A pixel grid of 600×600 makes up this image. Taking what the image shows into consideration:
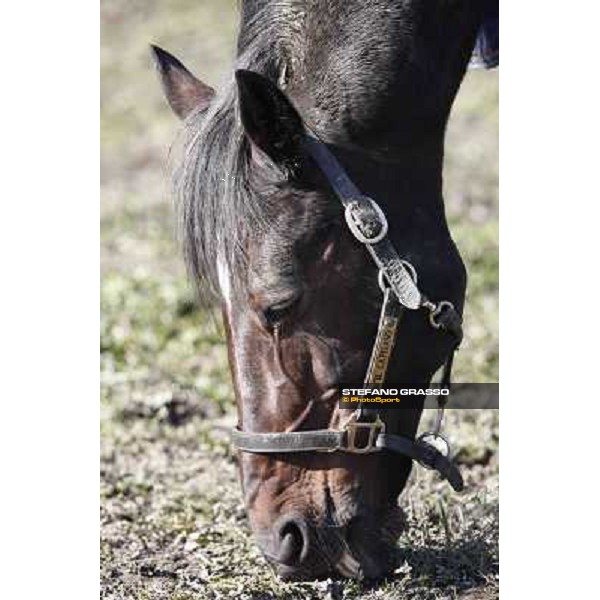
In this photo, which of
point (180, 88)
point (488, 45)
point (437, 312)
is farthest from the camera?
point (488, 45)

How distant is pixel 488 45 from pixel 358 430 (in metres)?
1.20

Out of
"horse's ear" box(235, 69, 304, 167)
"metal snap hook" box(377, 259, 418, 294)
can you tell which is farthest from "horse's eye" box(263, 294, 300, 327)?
"horse's ear" box(235, 69, 304, 167)

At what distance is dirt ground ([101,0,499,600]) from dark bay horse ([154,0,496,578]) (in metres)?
0.21

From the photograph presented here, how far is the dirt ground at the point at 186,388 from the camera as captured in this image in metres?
2.92

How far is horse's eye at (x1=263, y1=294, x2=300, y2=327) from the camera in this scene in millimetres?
2404

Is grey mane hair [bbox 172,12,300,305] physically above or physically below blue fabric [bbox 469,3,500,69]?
below

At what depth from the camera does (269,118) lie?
7.73 ft

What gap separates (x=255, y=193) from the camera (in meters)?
2.42

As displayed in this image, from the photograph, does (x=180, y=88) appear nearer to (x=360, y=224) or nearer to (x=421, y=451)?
(x=360, y=224)

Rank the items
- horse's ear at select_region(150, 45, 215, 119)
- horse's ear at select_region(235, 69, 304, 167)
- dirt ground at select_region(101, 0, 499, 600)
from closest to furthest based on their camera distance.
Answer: horse's ear at select_region(235, 69, 304, 167) < horse's ear at select_region(150, 45, 215, 119) < dirt ground at select_region(101, 0, 499, 600)

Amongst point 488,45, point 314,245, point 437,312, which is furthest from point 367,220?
point 488,45

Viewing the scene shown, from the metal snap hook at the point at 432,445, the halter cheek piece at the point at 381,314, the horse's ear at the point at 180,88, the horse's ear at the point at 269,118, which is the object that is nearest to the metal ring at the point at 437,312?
the halter cheek piece at the point at 381,314

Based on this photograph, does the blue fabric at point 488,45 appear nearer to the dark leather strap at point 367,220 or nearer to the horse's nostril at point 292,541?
the dark leather strap at point 367,220

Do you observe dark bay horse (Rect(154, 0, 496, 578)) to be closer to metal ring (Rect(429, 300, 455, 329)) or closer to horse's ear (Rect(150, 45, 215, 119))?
metal ring (Rect(429, 300, 455, 329))
